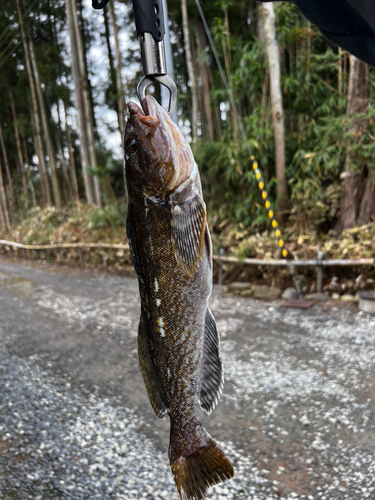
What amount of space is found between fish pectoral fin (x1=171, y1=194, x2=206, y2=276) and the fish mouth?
0.23 metres

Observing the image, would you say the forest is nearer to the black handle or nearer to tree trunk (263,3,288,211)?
tree trunk (263,3,288,211)

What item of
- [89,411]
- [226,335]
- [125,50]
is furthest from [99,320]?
[125,50]

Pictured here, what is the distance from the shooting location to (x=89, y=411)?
4035 mm

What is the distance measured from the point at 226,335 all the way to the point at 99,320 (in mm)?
2481

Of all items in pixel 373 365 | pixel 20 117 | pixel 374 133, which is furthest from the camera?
pixel 20 117

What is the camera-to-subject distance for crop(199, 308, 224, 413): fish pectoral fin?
49.1 inches

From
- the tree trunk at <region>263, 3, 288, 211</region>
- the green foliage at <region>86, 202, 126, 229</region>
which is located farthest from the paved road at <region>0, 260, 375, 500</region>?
the green foliage at <region>86, 202, 126, 229</region>

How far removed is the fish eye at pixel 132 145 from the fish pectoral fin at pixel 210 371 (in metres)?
0.55

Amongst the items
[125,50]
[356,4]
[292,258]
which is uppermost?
[125,50]

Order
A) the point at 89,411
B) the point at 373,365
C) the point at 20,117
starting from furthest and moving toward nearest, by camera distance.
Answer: the point at 20,117 → the point at 373,365 → the point at 89,411

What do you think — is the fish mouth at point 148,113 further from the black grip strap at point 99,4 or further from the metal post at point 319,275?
the metal post at point 319,275

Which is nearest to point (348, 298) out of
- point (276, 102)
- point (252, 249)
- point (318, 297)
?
point (318, 297)

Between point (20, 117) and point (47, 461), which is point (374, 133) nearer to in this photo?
point (47, 461)

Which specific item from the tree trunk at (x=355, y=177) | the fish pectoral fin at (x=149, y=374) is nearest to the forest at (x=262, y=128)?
the tree trunk at (x=355, y=177)
